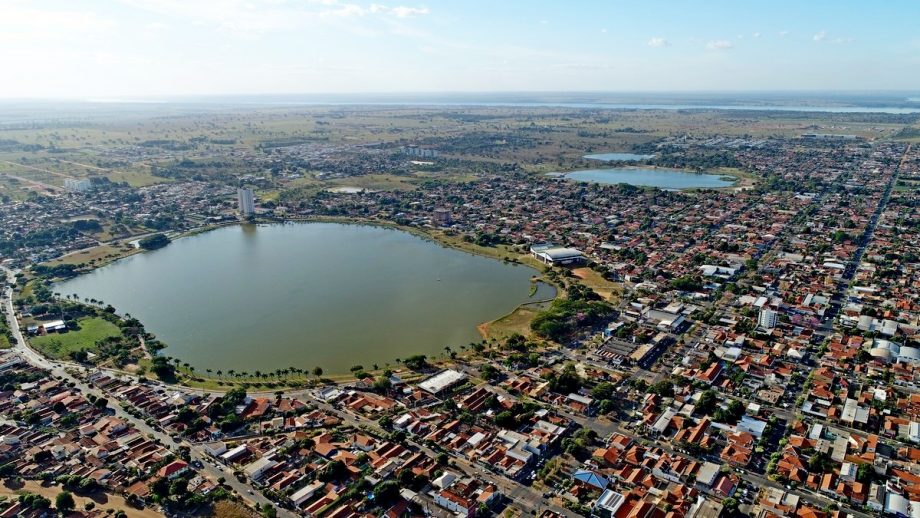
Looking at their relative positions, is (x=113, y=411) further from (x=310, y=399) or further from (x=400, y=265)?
(x=400, y=265)

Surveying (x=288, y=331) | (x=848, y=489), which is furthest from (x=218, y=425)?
(x=848, y=489)

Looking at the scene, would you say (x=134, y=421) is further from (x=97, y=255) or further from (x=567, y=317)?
(x=97, y=255)

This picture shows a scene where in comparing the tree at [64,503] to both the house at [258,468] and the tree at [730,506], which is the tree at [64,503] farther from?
the tree at [730,506]

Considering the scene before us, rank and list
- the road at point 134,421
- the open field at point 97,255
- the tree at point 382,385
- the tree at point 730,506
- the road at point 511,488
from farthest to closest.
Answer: the open field at point 97,255, the tree at point 382,385, the road at point 134,421, the road at point 511,488, the tree at point 730,506

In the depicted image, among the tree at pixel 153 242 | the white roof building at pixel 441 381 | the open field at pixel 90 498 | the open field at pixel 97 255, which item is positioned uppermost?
the tree at pixel 153 242

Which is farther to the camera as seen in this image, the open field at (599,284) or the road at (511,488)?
the open field at (599,284)

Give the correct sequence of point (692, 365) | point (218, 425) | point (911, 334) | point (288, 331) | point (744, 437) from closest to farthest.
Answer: point (744, 437) → point (218, 425) → point (692, 365) → point (911, 334) → point (288, 331)

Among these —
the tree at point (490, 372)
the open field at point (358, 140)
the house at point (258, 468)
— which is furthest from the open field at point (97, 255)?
the tree at point (490, 372)
